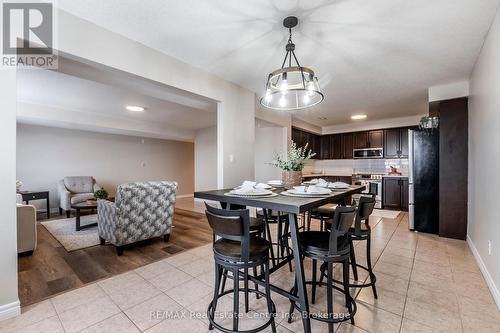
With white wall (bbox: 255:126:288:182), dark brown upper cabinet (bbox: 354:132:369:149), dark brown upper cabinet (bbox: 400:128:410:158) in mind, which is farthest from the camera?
dark brown upper cabinet (bbox: 354:132:369:149)

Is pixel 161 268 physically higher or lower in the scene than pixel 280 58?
lower

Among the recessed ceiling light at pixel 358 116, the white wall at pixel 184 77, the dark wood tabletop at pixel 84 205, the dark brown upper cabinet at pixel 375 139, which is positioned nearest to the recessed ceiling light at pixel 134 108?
the dark wood tabletop at pixel 84 205

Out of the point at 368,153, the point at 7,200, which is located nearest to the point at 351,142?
the point at 368,153

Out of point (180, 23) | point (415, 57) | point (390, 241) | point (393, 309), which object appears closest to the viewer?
point (393, 309)

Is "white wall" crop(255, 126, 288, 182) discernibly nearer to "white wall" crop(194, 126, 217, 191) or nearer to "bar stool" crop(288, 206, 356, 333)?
"white wall" crop(194, 126, 217, 191)

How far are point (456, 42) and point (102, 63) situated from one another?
383 centimetres

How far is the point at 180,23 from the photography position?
224cm

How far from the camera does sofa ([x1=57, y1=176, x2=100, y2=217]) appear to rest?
17.1ft

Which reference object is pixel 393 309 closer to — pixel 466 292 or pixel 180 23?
pixel 466 292

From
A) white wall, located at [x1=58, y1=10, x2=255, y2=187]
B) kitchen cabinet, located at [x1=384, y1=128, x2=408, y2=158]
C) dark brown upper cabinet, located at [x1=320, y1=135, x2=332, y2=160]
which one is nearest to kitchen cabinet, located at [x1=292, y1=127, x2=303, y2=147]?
dark brown upper cabinet, located at [x1=320, y1=135, x2=332, y2=160]

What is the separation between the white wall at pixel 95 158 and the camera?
217 inches

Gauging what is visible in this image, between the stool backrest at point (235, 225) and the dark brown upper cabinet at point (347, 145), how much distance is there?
630 cm

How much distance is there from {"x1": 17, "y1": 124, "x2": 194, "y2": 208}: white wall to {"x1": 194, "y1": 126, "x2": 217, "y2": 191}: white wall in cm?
117

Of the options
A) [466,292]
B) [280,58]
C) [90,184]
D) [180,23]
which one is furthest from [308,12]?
[90,184]
